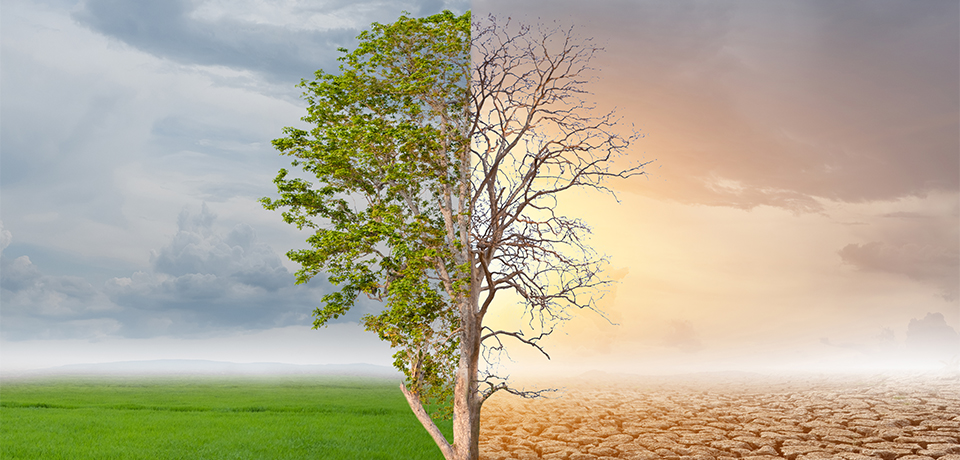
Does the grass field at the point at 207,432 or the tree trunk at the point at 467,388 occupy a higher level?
the tree trunk at the point at 467,388

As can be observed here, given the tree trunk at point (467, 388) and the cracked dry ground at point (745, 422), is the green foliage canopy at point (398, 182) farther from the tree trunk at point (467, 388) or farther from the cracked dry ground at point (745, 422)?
the cracked dry ground at point (745, 422)

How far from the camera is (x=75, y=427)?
553 inches

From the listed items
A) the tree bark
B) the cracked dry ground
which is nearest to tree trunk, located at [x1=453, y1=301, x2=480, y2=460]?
the tree bark

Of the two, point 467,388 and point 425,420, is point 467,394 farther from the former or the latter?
point 425,420

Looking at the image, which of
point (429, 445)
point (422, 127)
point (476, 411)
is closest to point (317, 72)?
point (422, 127)

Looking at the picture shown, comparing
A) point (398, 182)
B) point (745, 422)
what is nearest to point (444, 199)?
point (398, 182)

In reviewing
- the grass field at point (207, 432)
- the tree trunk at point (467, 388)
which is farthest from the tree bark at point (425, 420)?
the grass field at point (207, 432)

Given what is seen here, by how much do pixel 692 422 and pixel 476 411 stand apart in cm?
675

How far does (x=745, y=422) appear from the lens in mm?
12703

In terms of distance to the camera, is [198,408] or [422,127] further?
[198,408]

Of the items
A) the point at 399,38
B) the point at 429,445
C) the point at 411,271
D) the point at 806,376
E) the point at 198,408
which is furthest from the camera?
the point at 198,408

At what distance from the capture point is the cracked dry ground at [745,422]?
1038 cm

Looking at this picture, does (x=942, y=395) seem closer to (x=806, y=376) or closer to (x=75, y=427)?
(x=806, y=376)

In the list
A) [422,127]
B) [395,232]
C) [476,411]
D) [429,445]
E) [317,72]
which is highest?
[317,72]
